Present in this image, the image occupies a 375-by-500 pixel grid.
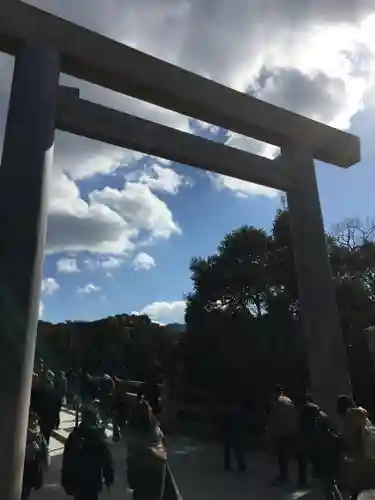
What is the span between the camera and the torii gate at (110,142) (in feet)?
14.3

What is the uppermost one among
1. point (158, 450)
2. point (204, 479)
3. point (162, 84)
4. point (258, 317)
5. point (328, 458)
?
point (162, 84)

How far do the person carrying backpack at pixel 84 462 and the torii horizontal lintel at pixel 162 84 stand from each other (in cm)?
363

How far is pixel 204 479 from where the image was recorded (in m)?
6.26

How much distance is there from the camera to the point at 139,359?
22922 mm

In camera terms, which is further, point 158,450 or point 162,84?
point 162,84

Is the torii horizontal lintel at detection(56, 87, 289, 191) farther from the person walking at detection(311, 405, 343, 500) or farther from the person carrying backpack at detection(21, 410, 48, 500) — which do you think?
the person walking at detection(311, 405, 343, 500)

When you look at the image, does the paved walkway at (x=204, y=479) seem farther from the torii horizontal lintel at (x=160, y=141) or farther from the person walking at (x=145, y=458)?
the torii horizontal lintel at (x=160, y=141)

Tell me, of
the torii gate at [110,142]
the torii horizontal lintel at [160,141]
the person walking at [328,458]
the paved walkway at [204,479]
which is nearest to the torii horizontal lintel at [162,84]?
the torii gate at [110,142]

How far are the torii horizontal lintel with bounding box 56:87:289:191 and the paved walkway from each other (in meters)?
3.74

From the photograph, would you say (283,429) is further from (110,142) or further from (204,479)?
(110,142)

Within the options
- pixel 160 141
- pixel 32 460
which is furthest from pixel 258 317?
pixel 32 460

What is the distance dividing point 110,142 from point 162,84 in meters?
0.88

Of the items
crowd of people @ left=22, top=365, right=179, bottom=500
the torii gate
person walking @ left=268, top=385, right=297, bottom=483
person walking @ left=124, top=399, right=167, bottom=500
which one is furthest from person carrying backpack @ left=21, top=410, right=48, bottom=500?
person walking @ left=268, top=385, right=297, bottom=483

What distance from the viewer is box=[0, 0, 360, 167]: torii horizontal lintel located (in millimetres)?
5070
